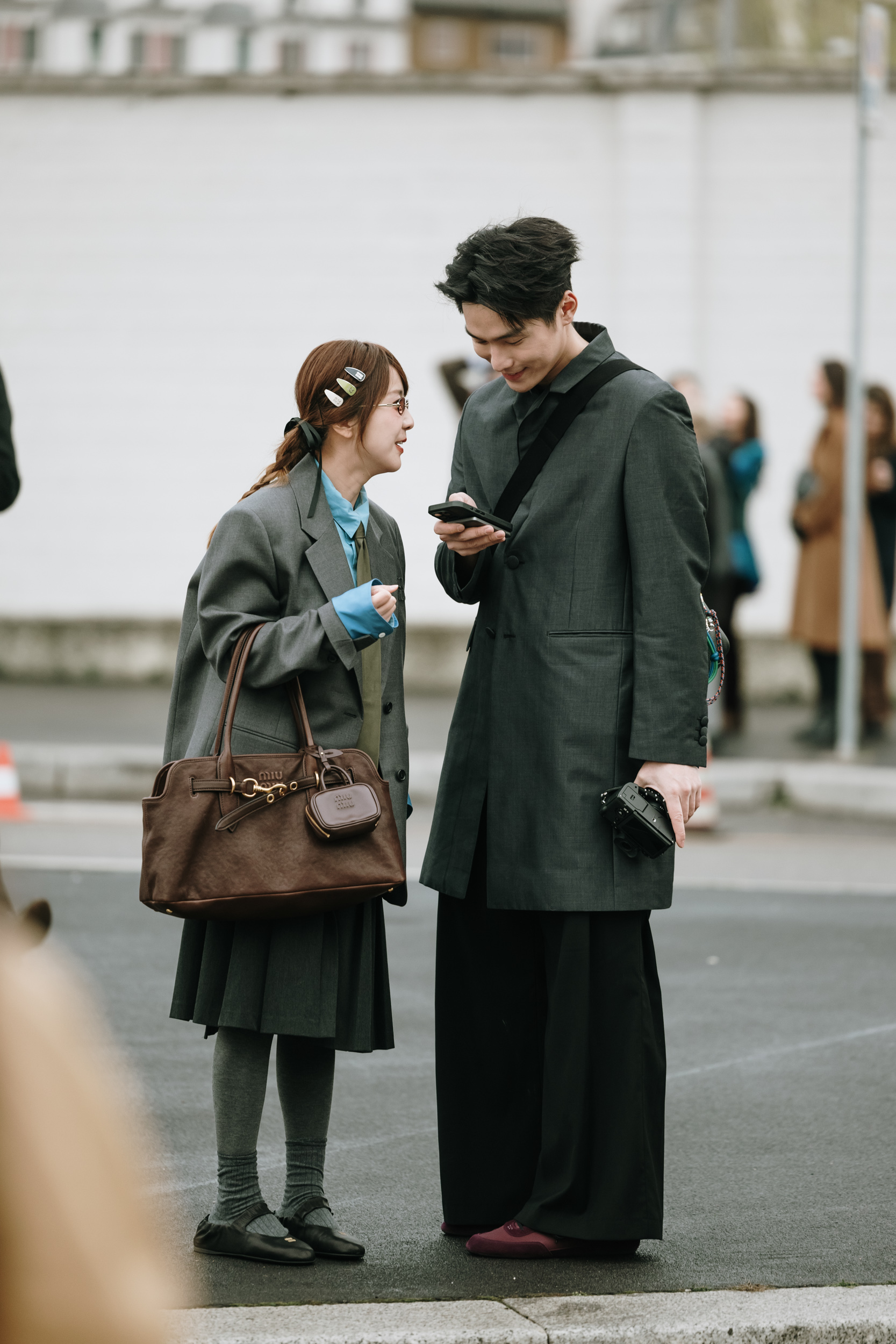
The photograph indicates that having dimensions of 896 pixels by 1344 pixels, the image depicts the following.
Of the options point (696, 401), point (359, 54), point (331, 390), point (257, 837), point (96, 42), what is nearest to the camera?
point (257, 837)

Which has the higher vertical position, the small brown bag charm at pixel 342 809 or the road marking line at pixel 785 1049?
the small brown bag charm at pixel 342 809

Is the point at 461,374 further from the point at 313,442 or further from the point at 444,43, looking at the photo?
the point at 444,43

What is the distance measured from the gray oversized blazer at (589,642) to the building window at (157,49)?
60948 millimetres

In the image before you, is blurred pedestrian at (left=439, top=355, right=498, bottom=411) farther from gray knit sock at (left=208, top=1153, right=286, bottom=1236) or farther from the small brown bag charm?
gray knit sock at (left=208, top=1153, right=286, bottom=1236)

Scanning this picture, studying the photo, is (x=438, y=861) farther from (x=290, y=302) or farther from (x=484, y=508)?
(x=290, y=302)

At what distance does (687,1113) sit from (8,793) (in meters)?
5.45

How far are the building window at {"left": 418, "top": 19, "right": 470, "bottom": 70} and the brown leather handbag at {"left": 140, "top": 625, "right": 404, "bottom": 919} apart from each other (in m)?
70.1

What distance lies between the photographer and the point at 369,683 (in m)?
3.67

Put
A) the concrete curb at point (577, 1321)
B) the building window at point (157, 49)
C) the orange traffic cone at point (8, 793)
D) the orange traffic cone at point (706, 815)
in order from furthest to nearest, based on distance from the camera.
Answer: the building window at point (157, 49), the orange traffic cone at point (8, 793), the orange traffic cone at point (706, 815), the concrete curb at point (577, 1321)

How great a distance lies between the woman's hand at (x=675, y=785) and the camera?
3.48 metres

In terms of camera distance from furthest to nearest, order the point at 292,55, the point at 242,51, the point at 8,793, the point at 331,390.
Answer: the point at 292,55, the point at 242,51, the point at 8,793, the point at 331,390

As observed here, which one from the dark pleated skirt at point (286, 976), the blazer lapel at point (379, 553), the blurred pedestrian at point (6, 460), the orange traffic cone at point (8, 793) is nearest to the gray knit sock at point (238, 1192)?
the dark pleated skirt at point (286, 976)

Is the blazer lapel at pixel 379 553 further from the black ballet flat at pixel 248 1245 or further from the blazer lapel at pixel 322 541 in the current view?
the black ballet flat at pixel 248 1245

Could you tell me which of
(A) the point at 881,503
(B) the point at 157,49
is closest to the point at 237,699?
(A) the point at 881,503
